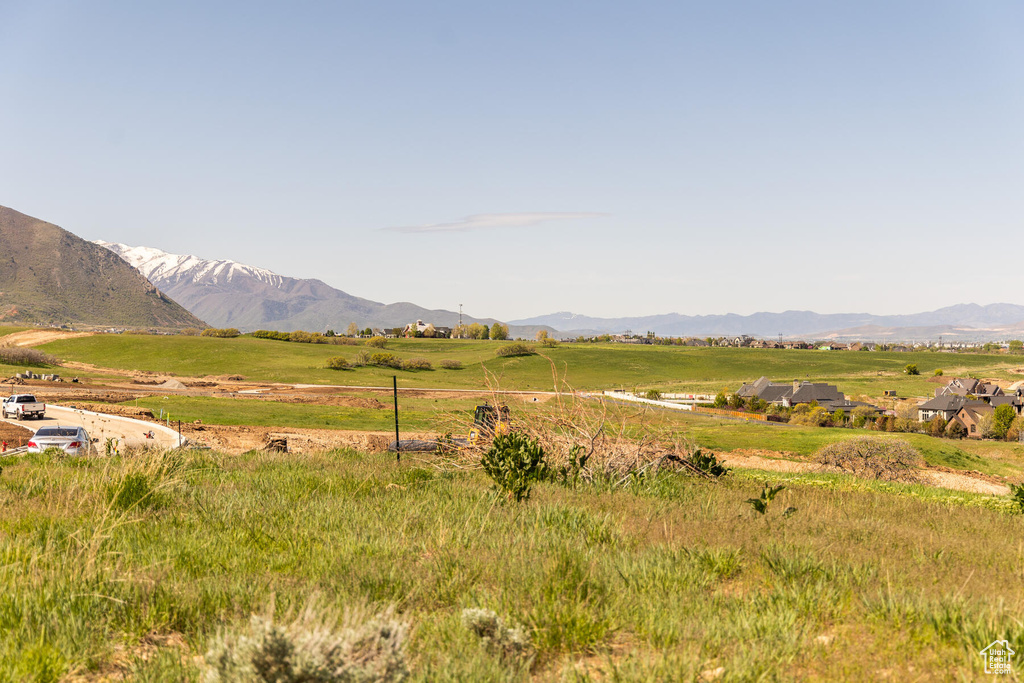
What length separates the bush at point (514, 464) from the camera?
356 inches

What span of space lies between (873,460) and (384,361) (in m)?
86.8

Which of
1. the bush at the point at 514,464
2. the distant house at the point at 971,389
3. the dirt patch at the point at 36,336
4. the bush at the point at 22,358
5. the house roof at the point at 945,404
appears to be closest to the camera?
the bush at the point at 514,464

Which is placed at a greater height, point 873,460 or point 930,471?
point 873,460

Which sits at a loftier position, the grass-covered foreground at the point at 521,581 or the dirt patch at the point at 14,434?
the grass-covered foreground at the point at 521,581

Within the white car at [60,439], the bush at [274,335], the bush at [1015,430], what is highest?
the bush at [274,335]

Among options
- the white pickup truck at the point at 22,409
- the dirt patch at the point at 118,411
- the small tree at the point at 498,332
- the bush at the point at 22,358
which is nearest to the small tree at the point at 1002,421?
the dirt patch at the point at 118,411

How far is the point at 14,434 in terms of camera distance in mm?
31250

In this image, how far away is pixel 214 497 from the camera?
26.9ft

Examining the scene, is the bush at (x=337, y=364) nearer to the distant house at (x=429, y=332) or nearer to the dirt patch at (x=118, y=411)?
the dirt patch at (x=118, y=411)

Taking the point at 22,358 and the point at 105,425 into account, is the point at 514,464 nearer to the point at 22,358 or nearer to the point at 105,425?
the point at 105,425

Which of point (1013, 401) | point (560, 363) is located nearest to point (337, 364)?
point (560, 363)

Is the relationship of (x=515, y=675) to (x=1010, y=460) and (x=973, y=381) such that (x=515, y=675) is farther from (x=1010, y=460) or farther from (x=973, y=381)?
(x=973, y=381)

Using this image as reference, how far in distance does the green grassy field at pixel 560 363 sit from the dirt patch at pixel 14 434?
165 feet

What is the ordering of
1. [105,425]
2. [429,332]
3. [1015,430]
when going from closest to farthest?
1. [105,425]
2. [1015,430]
3. [429,332]
